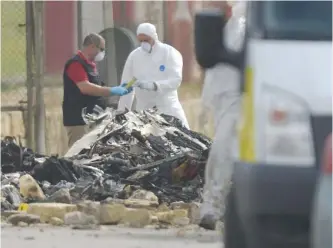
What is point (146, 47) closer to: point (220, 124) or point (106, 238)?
point (220, 124)

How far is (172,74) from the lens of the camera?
1284 cm

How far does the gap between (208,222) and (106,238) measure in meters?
0.84

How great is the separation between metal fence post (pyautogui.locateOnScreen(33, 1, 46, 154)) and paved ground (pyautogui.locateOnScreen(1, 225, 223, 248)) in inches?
176

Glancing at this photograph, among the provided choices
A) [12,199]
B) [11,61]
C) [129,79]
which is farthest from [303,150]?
[11,61]

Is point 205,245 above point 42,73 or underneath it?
underneath

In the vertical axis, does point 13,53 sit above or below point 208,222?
above

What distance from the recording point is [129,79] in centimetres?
1323

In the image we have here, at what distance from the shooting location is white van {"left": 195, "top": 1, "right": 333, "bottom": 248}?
5.50 m

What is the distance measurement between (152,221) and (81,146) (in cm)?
231

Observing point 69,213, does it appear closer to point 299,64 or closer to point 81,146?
point 81,146

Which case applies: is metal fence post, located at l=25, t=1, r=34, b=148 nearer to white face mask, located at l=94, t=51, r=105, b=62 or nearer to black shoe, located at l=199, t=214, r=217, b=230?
white face mask, located at l=94, t=51, r=105, b=62

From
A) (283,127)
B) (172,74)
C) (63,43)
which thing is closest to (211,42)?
(283,127)

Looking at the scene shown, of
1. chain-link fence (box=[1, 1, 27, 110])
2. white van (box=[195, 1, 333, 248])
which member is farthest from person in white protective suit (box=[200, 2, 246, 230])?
chain-link fence (box=[1, 1, 27, 110])

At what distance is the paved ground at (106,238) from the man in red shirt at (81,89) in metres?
3.59
